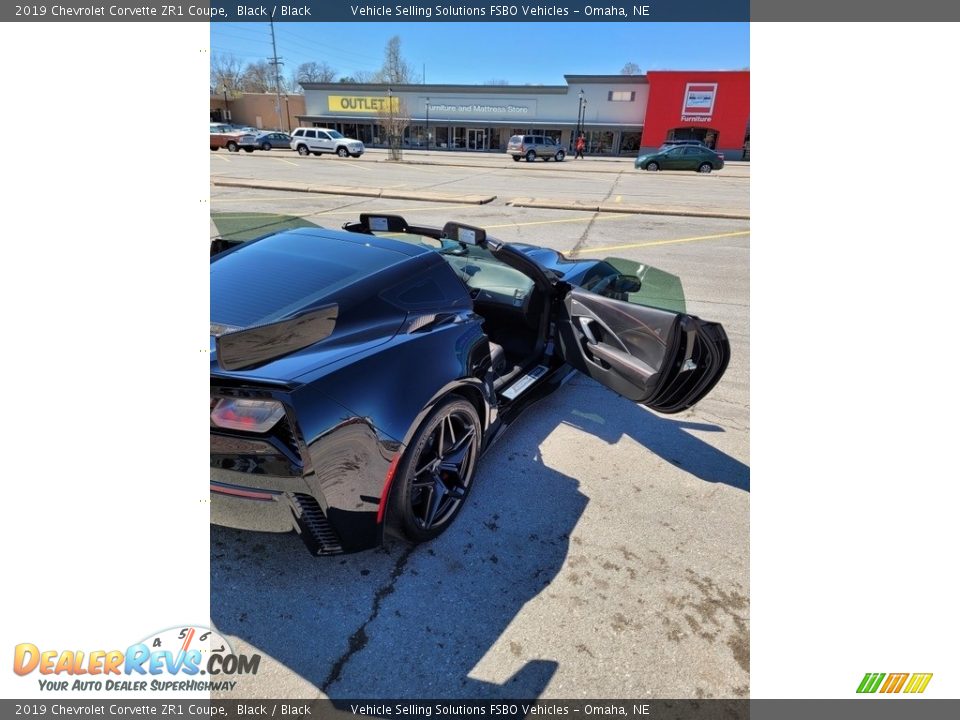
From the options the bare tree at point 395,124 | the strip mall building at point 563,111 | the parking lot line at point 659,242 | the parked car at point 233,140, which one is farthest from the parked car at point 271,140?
the parking lot line at point 659,242

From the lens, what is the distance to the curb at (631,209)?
12945mm

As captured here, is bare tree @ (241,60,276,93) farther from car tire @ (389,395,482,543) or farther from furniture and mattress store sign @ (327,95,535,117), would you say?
car tire @ (389,395,482,543)

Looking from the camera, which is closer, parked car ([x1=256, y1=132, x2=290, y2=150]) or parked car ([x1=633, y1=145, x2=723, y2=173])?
parked car ([x1=633, y1=145, x2=723, y2=173])

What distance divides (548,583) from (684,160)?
98.9 feet

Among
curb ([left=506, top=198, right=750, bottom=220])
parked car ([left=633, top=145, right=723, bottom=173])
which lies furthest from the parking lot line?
parked car ([left=633, top=145, right=723, bottom=173])

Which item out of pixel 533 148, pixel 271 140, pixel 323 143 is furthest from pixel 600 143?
pixel 271 140

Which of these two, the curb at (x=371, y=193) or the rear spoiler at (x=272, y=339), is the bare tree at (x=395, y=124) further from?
the rear spoiler at (x=272, y=339)

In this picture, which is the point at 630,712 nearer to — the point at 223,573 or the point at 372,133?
the point at 223,573

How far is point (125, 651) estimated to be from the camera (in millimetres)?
1636

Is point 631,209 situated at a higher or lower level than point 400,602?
higher

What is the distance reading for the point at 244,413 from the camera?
1815mm

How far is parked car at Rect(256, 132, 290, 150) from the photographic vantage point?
34.0 meters
